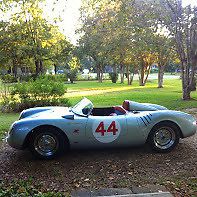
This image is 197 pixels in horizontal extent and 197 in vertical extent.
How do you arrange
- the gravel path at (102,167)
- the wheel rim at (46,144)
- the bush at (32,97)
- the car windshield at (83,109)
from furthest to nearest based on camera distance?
the bush at (32,97), the car windshield at (83,109), the wheel rim at (46,144), the gravel path at (102,167)

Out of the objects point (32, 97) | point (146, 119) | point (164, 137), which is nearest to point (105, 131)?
point (146, 119)

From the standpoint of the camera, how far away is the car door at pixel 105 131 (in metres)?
5.80

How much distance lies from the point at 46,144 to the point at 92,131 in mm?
929

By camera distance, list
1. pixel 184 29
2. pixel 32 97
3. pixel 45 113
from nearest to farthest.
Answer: pixel 45 113
pixel 32 97
pixel 184 29

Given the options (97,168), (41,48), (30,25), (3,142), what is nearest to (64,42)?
(41,48)

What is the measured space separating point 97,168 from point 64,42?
2755 cm

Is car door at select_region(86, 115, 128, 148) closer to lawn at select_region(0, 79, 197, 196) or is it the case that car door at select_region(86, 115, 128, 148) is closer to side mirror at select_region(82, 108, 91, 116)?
side mirror at select_region(82, 108, 91, 116)

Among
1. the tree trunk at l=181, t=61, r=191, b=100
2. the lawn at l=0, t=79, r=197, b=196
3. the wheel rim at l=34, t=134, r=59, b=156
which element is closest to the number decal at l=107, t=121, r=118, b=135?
the lawn at l=0, t=79, r=197, b=196

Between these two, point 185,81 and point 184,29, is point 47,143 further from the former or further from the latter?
point 184,29

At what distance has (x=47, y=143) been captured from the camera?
19.1ft

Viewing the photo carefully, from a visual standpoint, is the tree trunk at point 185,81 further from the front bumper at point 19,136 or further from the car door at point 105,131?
Result: the front bumper at point 19,136

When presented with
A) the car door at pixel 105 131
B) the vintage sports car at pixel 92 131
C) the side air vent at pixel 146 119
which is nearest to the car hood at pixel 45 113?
the vintage sports car at pixel 92 131

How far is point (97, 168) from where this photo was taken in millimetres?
5406

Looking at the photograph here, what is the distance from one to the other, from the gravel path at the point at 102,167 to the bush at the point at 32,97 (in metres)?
6.81
